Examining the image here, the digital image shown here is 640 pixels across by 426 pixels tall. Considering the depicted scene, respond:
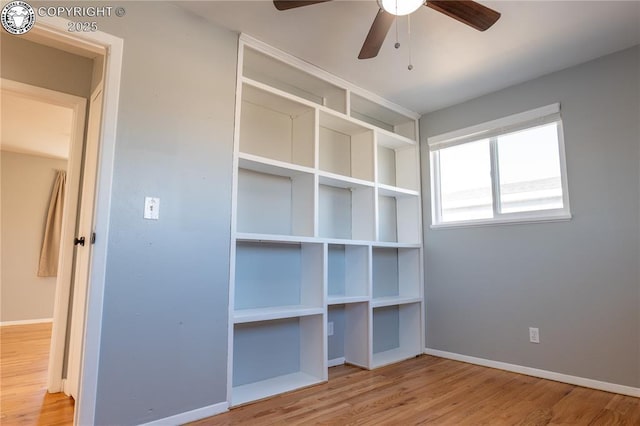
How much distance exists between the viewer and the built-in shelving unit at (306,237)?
250 cm

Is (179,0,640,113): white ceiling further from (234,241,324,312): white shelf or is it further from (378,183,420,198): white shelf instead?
(234,241,324,312): white shelf

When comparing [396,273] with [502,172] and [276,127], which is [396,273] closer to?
[502,172]

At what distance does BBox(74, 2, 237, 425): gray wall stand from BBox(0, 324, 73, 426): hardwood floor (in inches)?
24.1

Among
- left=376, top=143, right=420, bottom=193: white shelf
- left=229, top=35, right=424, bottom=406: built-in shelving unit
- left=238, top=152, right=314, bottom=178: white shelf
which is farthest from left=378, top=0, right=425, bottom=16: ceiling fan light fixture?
left=376, top=143, right=420, bottom=193: white shelf

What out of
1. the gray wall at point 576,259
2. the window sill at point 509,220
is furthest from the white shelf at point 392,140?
the window sill at point 509,220

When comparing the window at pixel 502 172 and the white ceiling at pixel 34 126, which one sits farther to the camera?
the white ceiling at pixel 34 126

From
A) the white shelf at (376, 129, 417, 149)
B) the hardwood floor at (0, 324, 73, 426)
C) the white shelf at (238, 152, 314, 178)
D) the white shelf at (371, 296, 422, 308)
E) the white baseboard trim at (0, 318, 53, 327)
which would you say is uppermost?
the white shelf at (376, 129, 417, 149)

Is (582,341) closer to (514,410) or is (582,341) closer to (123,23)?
(514,410)

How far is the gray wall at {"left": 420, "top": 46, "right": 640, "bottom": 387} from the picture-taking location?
243 cm

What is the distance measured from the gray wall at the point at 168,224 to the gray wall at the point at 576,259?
7.36 feet

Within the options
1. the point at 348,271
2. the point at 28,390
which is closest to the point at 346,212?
the point at 348,271

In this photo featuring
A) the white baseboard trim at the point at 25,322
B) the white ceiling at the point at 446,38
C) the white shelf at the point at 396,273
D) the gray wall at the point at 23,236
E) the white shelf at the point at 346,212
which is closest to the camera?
the white ceiling at the point at 446,38

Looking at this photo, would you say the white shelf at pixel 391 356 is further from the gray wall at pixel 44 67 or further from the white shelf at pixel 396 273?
the gray wall at pixel 44 67

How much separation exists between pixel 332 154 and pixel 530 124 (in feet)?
5.52
